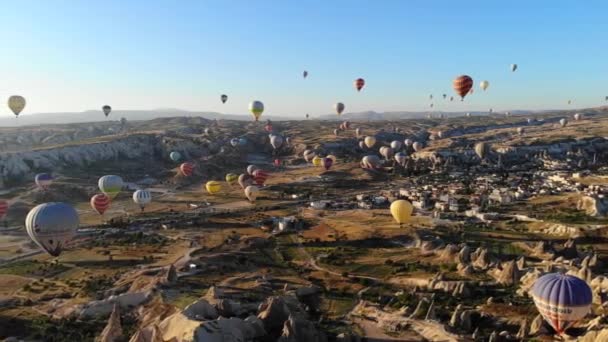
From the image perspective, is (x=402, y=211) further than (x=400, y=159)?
No

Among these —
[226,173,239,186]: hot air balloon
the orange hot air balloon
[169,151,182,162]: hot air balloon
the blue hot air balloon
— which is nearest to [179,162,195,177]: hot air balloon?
[226,173,239,186]: hot air balloon

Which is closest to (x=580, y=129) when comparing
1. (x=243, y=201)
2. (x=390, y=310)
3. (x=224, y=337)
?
(x=243, y=201)

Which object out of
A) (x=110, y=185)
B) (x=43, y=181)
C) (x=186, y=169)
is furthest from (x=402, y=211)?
(x=43, y=181)

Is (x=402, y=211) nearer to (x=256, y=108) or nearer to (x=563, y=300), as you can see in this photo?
(x=563, y=300)

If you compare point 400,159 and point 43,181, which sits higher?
point 400,159

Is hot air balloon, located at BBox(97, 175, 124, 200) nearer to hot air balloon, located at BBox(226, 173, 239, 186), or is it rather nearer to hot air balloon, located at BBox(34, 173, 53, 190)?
hot air balloon, located at BBox(34, 173, 53, 190)

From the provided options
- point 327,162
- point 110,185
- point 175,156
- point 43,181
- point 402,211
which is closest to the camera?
point 402,211
